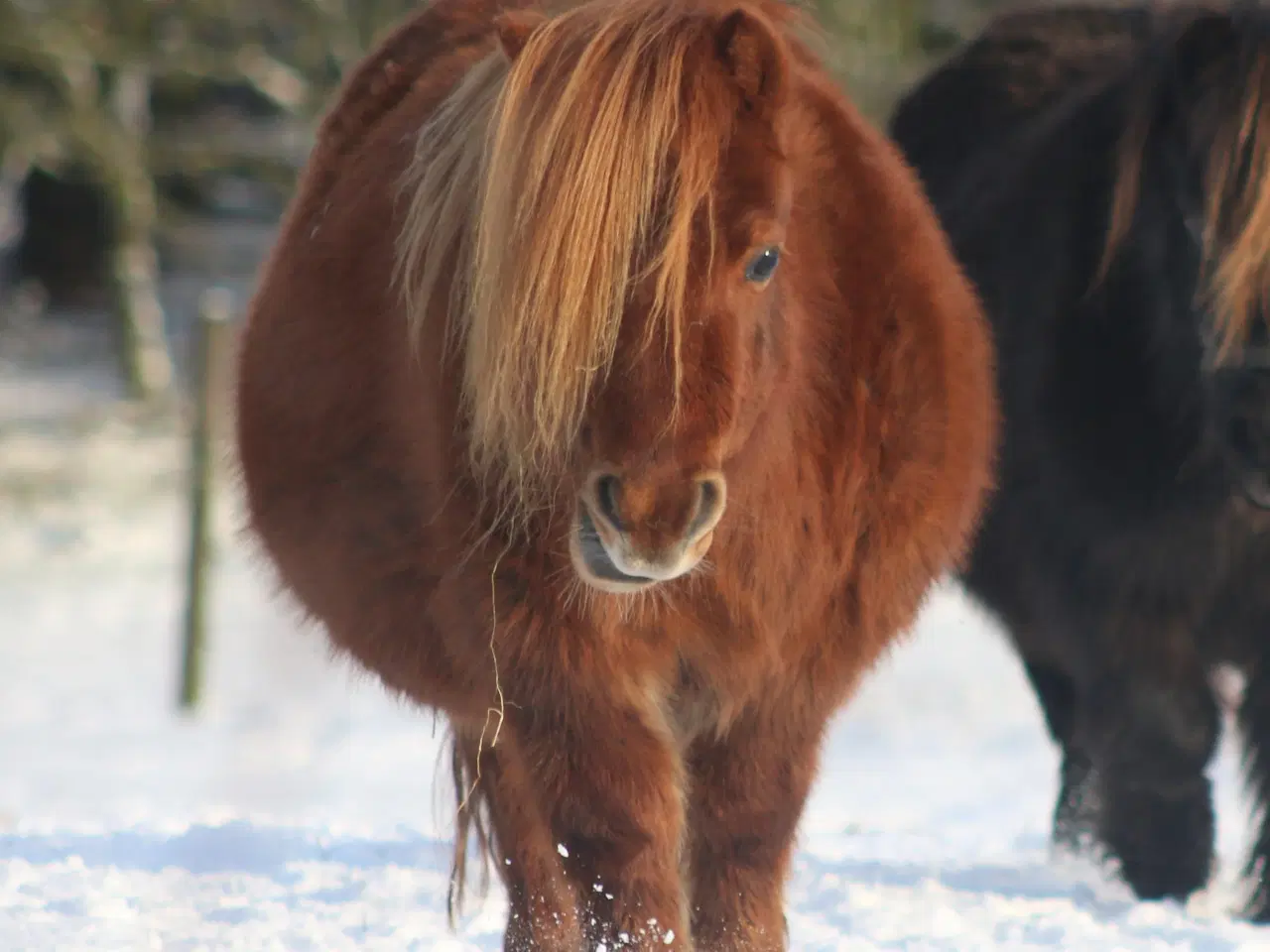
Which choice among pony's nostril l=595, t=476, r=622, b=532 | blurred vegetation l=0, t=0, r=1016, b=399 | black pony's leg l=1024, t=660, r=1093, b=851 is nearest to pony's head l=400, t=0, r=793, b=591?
pony's nostril l=595, t=476, r=622, b=532

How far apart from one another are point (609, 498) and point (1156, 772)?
2.38 m

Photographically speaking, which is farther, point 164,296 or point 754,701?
point 164,296

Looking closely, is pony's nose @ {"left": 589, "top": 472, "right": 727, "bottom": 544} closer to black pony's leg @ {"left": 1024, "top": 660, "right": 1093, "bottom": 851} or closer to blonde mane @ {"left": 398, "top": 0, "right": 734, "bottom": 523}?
blonde mane @ {"left": 398, "top": 0, "right": 734, "bottom": 523}

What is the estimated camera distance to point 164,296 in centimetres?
1883

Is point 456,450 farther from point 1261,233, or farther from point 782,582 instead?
point 1261,233

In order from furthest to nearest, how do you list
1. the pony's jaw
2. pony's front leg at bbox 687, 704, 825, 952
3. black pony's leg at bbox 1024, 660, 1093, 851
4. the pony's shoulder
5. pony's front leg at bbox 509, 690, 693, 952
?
black pony's leg at bbox 1024, 660, 1093, 851 < the pony's shoulder < pony's front leg at bbox 687, 704, 825, 952 < pony's front leg at bbox 509, 690, 693, 952 < the pony's jaw

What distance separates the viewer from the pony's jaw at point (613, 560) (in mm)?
2166

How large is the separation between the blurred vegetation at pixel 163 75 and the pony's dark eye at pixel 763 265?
11545 millimetres

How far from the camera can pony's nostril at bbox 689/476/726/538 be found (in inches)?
86.4

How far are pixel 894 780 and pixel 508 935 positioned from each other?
13.7 ft

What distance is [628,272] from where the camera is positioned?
229cm

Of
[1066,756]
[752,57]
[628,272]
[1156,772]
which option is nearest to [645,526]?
[628,272]

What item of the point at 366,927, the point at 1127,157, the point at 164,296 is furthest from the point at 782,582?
the point at 164,296

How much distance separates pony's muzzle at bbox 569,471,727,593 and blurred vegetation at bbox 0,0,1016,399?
466 inches
